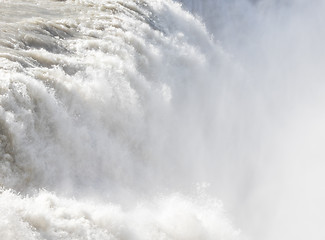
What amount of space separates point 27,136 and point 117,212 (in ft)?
7.61

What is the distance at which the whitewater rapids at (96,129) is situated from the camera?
7.27 metres

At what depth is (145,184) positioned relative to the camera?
1077cm

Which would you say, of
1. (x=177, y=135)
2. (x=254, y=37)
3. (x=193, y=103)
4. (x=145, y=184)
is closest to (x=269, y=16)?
(x=254, y=37)

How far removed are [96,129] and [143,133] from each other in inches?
83.8

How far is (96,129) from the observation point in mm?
10156

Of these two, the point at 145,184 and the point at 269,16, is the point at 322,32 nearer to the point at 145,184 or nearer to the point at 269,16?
the point at 269,16

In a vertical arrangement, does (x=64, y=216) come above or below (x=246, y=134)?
below

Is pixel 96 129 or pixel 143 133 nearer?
pixel 96 129

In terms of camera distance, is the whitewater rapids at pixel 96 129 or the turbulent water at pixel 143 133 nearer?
the whitewater rapids at pixel 96 129

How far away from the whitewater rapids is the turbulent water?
0.11 feet

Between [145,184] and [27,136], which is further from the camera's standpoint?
[145,184]

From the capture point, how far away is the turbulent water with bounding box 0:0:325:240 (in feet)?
25.4

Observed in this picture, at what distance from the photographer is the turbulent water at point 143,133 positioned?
25.4 ft

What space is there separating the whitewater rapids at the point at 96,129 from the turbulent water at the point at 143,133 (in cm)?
3
